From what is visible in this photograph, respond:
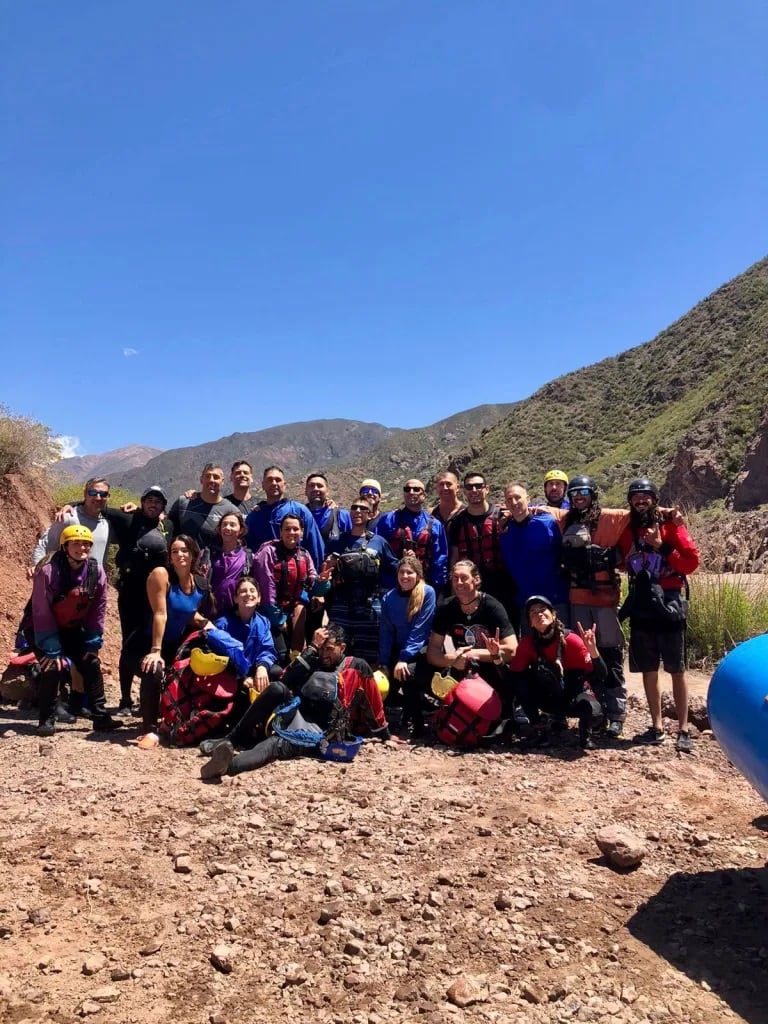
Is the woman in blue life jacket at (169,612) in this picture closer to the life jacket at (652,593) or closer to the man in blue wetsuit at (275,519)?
the man in blue wetsuit at (275,519)

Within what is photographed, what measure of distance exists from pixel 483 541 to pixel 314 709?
1978 millimetres

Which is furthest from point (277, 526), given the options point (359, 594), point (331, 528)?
point (359, 594)

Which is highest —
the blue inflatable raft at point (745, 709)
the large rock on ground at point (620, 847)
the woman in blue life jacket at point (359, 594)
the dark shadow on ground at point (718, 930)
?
the woman in blue life jacket at point (359, 594)

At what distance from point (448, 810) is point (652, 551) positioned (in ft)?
8.08

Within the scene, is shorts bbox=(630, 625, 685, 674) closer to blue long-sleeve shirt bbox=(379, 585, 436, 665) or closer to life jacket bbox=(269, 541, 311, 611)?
blue long-sleeve shirt bbox=(379, 585, 436, 665)

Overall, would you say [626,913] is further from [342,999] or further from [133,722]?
[133,722]

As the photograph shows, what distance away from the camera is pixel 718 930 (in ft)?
10.7

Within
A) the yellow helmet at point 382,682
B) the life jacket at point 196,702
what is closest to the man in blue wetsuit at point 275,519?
the yellow helmet at point 382,682

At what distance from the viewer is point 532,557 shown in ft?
19.1

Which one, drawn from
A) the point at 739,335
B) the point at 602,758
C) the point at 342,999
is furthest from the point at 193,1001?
the point at 739,335

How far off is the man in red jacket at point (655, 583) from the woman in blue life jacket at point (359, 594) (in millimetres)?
1945

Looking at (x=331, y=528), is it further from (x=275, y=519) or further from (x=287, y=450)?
(x=287, y=450)

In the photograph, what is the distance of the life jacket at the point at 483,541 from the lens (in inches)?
239

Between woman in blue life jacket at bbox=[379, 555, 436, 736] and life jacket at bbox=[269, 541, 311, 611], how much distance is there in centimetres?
72
